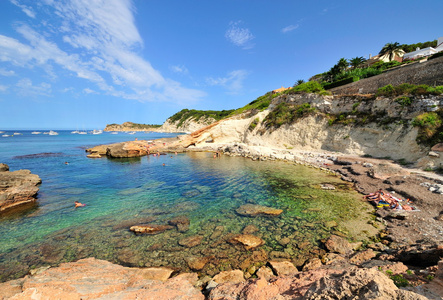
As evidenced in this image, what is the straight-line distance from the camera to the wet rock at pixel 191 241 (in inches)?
369

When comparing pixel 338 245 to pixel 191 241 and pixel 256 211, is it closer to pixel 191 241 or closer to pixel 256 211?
pixel 256 211

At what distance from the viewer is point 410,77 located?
28188 millimetres

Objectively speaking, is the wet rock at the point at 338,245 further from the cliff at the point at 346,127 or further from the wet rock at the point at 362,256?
the cliff at the point at 346,127

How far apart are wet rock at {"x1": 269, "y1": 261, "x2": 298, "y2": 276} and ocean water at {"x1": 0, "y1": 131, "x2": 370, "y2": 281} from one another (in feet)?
2.47

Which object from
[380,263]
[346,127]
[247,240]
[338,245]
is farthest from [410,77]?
[247,240]

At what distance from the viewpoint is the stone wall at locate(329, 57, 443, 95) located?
83.5 ft

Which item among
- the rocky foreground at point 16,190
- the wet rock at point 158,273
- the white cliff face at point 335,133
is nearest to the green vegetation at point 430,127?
the white cliff face at point 335,133

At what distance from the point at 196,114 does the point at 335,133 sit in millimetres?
109495

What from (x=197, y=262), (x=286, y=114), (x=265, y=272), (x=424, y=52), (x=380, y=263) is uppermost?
(x=424, y=52)

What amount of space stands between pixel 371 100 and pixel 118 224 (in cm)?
3551

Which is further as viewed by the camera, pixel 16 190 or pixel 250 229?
pixel 16 190

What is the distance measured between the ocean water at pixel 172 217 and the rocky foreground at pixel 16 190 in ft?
3.85

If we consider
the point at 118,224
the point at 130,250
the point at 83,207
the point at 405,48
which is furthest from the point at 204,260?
the point at 405,48

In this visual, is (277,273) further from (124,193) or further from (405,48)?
(405,48)
